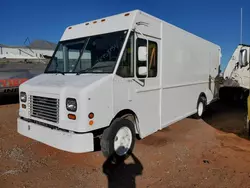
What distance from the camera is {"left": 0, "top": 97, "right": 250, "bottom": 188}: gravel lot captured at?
3.51 m

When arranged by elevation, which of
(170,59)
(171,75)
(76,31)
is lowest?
(171,75)

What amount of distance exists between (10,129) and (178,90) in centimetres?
511

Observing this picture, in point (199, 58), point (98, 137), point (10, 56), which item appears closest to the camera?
point (98, 137)

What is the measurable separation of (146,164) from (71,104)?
1.87 m

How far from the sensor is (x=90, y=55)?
4.47 m

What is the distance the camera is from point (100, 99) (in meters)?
3.65

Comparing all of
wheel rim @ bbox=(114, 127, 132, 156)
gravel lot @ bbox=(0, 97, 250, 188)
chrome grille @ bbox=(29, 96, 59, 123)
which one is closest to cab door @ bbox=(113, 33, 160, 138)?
wheel rim @ bbox=(114, 127, 132, 156)

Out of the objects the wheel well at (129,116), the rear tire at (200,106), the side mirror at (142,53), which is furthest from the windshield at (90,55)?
the rear tire at (200,106)

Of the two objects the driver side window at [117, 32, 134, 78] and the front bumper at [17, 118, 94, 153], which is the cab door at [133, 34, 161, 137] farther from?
the front bumper at [17, 118, 94, 153]

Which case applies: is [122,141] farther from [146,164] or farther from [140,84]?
[140,84]

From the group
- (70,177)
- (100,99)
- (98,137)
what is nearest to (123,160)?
(98,137)

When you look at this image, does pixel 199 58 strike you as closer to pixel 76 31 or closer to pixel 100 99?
pixel 76 31

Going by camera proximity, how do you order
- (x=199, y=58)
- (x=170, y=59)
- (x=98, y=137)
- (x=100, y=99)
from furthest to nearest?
(x=199, y=58) → (x=170, y=59) → (x=98, y=137) → (x=100, y=99)

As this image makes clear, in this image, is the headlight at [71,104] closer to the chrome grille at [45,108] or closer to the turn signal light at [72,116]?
the turn signal light at [72,116]
